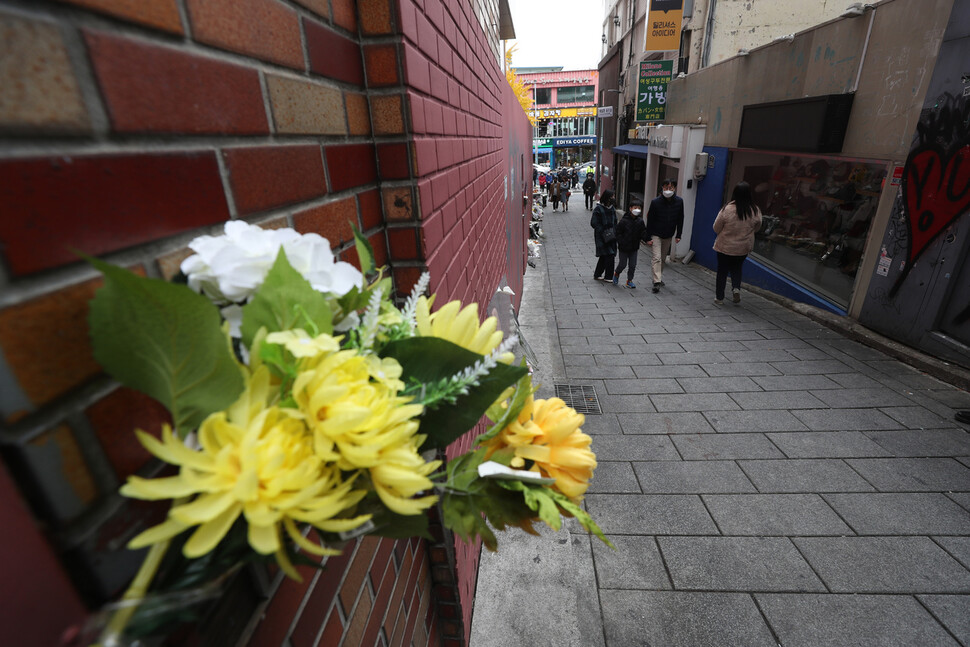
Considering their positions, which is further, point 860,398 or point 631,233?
point 631,233

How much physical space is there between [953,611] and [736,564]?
101 centimetres

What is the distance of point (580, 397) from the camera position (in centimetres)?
457

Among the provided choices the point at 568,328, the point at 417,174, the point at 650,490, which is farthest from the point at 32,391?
the point at 568,328

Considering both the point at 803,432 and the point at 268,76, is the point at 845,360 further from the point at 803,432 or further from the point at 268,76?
the point at 268,76

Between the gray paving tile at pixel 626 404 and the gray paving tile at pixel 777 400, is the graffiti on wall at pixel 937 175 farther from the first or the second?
the gray paving tile at pixel 626 404

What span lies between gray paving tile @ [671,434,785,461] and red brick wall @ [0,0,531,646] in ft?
10.5

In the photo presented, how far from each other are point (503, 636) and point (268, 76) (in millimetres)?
2494

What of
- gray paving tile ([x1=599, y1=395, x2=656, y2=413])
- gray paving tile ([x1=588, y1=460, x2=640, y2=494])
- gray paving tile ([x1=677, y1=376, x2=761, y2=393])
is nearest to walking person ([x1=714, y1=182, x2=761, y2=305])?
gray paving tile ([x1=677, y1=376, x2=761, y2=393])

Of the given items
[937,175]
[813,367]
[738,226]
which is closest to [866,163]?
[937,175]

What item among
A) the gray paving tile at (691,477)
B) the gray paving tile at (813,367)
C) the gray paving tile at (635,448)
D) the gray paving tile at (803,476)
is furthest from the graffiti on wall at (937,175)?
the gray paving tile at (635,448)

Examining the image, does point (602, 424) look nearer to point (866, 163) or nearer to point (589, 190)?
point (866, 163)

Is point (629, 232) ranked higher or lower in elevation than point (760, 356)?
higher

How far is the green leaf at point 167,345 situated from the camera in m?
0.37

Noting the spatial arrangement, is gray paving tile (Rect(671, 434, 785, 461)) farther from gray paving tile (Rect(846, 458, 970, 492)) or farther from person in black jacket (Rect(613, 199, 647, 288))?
person in black jacket (Rect(613, 199, 647, 288))
